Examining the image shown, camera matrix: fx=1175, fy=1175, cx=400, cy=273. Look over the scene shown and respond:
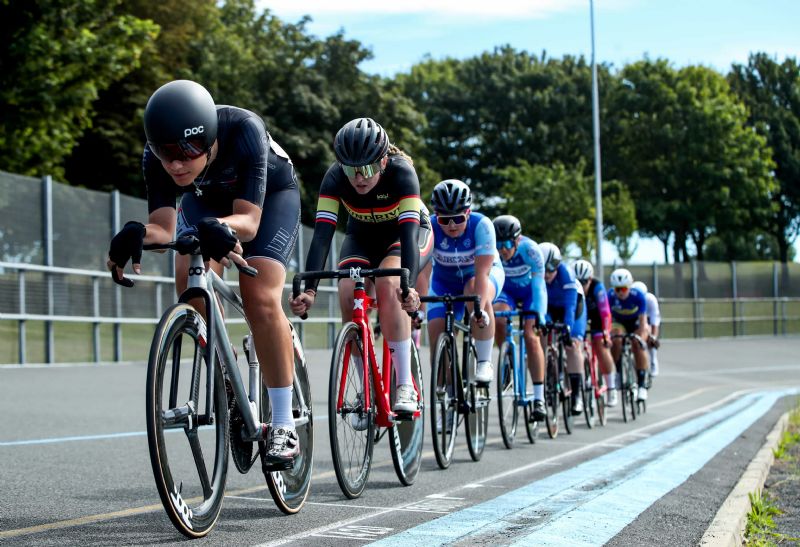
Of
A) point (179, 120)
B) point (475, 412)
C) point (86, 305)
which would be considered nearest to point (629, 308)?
point (86, 305)

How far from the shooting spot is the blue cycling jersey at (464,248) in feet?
30.4

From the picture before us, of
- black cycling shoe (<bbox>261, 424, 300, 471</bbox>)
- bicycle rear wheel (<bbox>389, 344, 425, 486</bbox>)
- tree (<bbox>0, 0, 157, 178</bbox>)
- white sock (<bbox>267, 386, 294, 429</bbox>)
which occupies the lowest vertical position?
bicycle rear wheel (<bbox>389, 344, 425, 486</bbox>)

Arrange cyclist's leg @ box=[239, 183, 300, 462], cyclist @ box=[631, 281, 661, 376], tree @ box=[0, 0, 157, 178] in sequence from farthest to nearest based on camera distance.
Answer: tree @ box=[0, 0, 157, 178], cyclist @ box=[631, 281, 661, 376], cyclist's leg @ box=[239, 183, 300, 462]

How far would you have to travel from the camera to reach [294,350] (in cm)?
563

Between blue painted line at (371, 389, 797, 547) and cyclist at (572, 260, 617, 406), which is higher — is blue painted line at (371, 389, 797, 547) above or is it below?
below

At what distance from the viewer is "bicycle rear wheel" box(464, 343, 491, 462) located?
8.73m

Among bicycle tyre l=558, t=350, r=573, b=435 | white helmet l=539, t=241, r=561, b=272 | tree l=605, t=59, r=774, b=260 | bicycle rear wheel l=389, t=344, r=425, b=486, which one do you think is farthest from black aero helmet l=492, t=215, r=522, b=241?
tree l=605, t=59, r=774, b=260

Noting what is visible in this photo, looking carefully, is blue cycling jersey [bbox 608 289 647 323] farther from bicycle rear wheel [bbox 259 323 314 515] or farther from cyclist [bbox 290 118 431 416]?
bicycle rear wheel [bbox 259 323 314 515]

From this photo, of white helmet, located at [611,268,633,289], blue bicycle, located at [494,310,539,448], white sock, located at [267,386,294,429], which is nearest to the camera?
white sock, located at [267,386,294,429]

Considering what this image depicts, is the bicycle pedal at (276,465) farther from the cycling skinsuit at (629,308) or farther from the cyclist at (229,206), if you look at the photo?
the cycling skinsuit at (629,308)

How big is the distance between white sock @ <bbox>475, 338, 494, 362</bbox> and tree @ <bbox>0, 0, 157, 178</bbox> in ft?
51.8

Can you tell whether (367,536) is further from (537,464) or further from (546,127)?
(546,127)

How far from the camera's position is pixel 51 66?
2297cm

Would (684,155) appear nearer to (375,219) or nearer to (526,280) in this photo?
(526,280)
